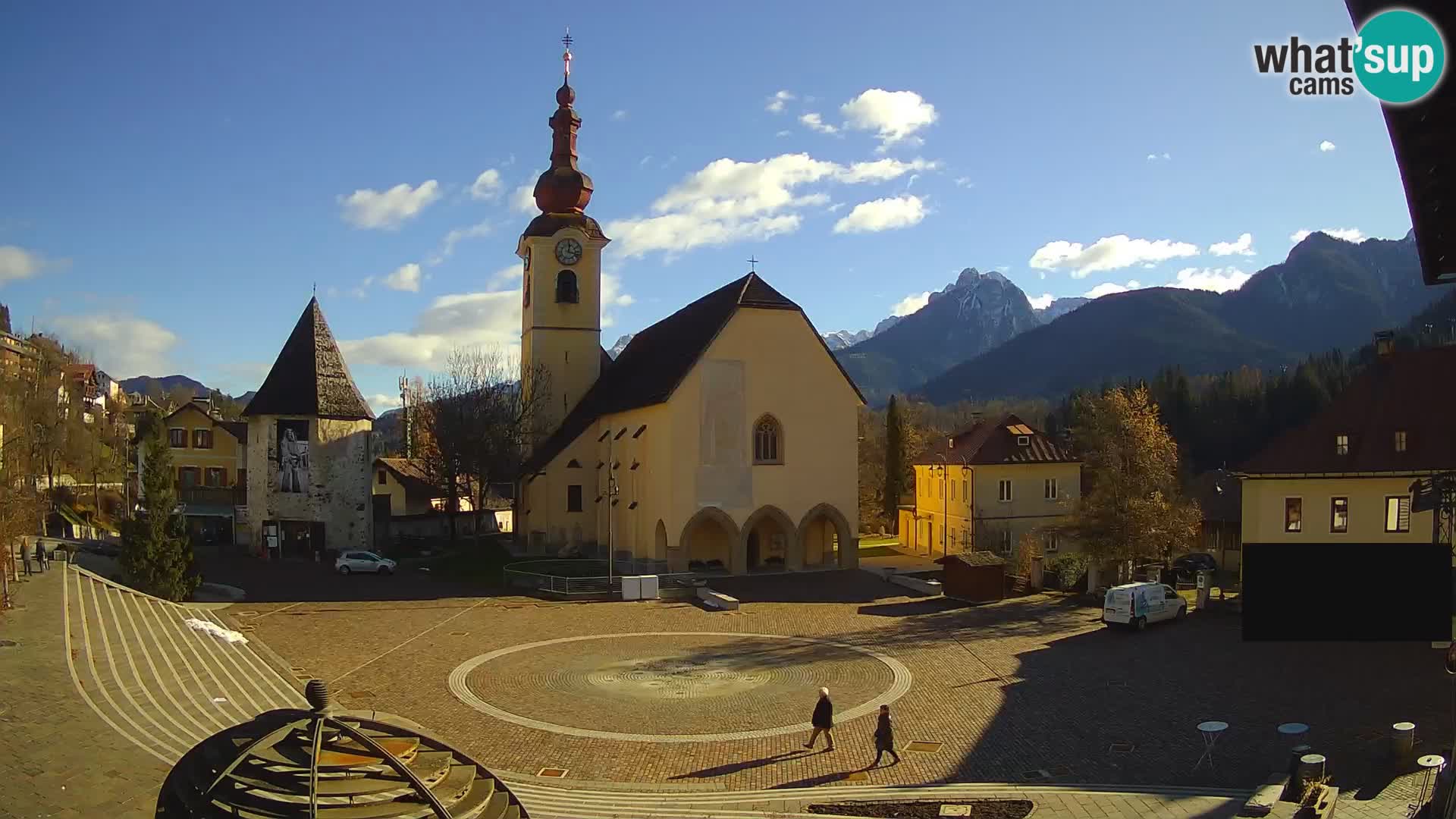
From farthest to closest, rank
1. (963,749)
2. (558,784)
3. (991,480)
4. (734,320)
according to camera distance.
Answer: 1. (991,480)
2. (734,320)
3. (963,749)
4. (558,784)

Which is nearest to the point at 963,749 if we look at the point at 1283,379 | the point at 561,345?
the point at 561,345

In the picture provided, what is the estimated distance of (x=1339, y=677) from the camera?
20.1 metres

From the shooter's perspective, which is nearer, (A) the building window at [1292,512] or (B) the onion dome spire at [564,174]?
(A) the building window at [1292,512]

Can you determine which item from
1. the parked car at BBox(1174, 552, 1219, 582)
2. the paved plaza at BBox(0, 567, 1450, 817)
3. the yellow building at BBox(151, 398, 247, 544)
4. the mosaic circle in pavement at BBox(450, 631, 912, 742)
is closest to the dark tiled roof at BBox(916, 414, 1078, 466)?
the parked car at BBox(1174, 552, 1219, 582)

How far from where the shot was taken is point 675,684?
843 inches

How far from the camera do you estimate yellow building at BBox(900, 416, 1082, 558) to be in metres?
47.2

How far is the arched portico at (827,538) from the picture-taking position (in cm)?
4116

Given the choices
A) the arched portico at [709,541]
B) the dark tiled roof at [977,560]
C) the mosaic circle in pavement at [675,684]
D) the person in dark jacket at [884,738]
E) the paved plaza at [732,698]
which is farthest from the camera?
the arched portico at [709,541]

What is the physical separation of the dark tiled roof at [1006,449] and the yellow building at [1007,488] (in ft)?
0.12

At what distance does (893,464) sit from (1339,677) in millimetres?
42390

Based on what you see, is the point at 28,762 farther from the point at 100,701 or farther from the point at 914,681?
the point at 914,681

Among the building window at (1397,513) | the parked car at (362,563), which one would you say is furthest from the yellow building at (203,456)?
the building window at (1397,513)

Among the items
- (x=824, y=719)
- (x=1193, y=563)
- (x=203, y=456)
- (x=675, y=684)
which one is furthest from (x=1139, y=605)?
(x=203, y=456)

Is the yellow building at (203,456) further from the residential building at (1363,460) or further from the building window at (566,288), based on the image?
the residential building at (1363,460)
